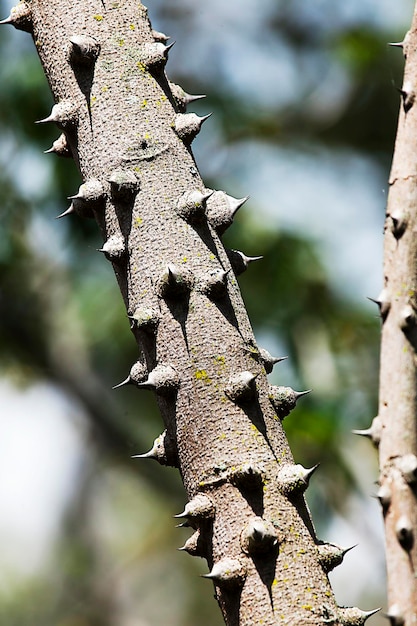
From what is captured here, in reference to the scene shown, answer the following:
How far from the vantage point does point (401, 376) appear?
143 centimetres

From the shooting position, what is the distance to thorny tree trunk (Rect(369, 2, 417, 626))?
4.29ft

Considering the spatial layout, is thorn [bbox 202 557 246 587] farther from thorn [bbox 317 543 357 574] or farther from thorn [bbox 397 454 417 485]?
thorn [bbox 397 454 417 485]

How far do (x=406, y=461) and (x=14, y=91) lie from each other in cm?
651

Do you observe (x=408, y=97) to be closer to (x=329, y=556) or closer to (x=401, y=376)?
(x=401, y=376)

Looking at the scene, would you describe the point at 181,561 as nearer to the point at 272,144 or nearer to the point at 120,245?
the point at 272,144

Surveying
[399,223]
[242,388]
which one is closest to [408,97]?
[399,223]

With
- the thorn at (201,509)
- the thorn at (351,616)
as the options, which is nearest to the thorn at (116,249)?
the thorn at (201,509)

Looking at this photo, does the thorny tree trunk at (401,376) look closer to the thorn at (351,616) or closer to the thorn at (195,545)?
the thorn at (351,616)

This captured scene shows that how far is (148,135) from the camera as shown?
1.70m

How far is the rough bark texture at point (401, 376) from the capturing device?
4.29ft

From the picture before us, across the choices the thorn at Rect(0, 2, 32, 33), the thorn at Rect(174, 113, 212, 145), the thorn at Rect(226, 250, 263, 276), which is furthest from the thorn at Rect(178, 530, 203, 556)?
the thorn at Rect(0, 2, 32, 33)

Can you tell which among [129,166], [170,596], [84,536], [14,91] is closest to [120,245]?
[129,166]

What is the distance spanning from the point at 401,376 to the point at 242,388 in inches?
10.0

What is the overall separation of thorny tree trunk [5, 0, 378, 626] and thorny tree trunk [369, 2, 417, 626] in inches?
5.4
